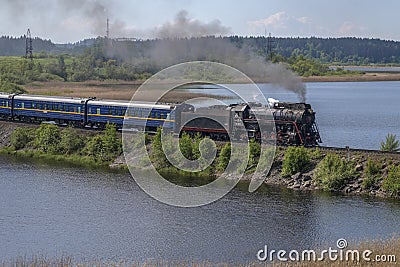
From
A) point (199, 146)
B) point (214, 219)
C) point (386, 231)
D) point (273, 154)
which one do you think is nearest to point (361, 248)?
point (386, 231)

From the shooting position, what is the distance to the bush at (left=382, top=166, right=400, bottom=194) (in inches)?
1650

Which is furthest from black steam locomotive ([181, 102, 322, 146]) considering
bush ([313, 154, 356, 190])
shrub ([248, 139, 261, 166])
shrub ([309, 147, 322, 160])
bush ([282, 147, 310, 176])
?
bush ([313, 154, 356, 190])

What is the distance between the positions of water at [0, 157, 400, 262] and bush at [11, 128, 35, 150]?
1533cm

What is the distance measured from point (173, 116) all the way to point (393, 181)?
19135 millimetres

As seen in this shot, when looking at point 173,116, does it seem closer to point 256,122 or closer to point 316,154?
point 256,122

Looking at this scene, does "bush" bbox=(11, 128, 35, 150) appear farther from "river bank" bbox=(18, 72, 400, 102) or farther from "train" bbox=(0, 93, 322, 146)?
"river bank" bbox=(18, 72, 400, 102)

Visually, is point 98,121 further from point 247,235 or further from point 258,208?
point 247,235

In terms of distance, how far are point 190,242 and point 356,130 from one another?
44.3 metres

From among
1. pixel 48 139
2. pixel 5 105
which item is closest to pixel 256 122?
pixel 48 139

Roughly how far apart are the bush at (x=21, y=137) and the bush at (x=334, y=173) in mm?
28558

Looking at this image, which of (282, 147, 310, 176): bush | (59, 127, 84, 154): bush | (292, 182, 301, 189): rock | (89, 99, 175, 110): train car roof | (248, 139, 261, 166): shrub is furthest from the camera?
(59, 127, 84, 154): bush

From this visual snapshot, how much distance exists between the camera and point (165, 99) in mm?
96938

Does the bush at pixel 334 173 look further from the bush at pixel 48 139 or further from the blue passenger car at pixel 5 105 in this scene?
the blue passenger car at pixel 5 105

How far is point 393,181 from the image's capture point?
42.2m
